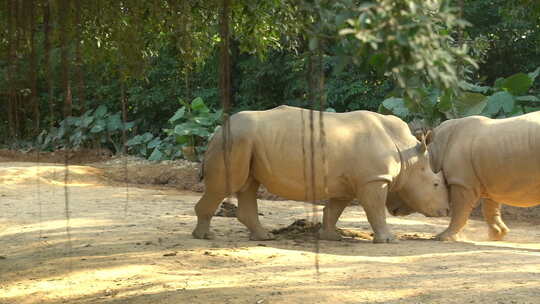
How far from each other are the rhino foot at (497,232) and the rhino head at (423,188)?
1170 millimetres

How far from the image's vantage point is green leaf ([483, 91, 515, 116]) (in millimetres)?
14625

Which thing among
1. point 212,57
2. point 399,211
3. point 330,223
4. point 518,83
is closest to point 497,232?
point 399,211

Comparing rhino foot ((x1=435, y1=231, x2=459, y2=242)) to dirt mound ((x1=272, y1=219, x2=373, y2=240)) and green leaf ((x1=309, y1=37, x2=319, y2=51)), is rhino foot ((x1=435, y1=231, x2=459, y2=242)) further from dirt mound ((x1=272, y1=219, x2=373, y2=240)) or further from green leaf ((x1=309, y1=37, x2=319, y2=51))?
green leaf ((x1=309, y1=37, x2=319, y2=51))

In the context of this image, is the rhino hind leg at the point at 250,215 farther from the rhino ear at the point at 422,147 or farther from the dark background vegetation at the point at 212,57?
the rhino ear at the point at 422,147

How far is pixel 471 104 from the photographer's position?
14.1 m

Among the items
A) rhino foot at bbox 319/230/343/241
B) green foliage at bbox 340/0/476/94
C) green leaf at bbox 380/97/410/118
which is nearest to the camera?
green foliage at bbox 340/0/476/94

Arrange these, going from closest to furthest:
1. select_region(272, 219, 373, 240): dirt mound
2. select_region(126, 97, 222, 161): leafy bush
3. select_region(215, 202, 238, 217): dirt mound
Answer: select_region(272, 219, 373, 240): dirt mound
select_region(215, 202, 238, 217): dirt mound
select_region(126, 97, 222, 161): leafy bush

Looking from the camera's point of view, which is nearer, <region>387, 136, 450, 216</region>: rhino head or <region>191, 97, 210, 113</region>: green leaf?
<region>387, 136, 450, 216</region>: rhino head

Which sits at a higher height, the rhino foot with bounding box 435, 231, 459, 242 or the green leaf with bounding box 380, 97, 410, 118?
the green leaf with bounding box 380, 97, 410, 118

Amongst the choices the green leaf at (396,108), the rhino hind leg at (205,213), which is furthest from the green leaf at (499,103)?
the rhino hind leg at (205,213)

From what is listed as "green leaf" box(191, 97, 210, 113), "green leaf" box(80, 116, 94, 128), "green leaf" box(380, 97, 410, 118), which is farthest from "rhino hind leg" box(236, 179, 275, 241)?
"green leaf" box(80, 116, 94, 128)

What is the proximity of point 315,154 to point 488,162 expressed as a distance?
2.19m

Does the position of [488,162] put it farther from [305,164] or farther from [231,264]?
[231,264]

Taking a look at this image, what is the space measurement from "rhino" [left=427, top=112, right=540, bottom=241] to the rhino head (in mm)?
224
